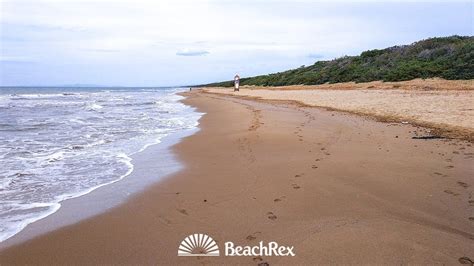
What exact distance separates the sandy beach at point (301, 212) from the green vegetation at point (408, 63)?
24.1 m

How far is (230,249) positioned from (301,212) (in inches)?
46.3

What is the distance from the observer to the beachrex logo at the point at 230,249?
3.32m

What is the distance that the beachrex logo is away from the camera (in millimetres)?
3316

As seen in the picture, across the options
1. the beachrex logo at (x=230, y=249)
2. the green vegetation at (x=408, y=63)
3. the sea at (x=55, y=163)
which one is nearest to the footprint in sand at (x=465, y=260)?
the beachrex logo at (x=230, y=249)

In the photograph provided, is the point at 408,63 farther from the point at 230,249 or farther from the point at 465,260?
the point at 230,249

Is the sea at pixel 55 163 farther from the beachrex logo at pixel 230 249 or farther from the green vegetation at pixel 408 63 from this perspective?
the green vegetation at pixel 408 63

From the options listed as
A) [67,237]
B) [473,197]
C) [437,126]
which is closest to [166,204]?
[67,237]

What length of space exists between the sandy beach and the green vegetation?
24126 millimetres

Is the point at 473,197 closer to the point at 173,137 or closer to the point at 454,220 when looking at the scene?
the point at 454,220

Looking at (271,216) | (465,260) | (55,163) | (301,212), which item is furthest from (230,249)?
(55,163)

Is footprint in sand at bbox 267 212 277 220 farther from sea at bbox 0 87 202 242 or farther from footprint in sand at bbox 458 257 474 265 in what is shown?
sea at bbox 0 87 202 242

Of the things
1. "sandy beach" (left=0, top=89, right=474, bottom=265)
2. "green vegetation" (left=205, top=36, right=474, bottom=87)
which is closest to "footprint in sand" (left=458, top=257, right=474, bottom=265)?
"sandy beach" (left=0, top=89, right=474, bottom=265)

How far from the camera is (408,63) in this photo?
33875mm

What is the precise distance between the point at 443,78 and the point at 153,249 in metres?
29.3
